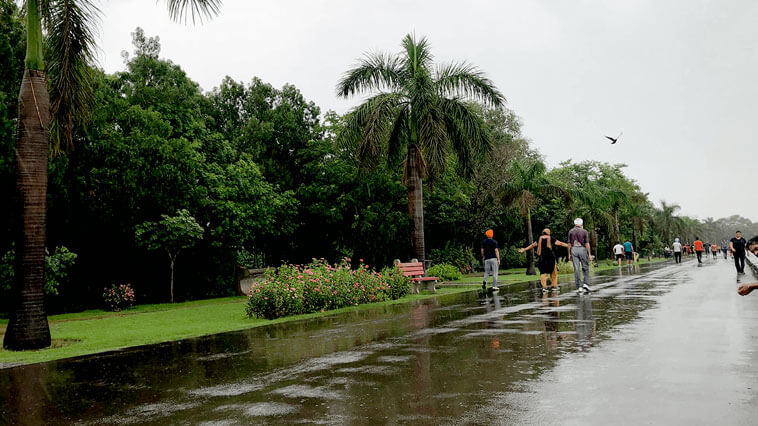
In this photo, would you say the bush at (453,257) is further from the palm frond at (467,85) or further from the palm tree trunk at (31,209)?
the palm tree trunk at (31,209)

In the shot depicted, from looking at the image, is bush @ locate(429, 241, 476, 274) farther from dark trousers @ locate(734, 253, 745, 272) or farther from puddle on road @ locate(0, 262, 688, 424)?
puddle on road @ locate(0, 262, 688, 424)

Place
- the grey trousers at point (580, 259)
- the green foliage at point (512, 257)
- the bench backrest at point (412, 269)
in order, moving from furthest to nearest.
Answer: the green foliage at point (512, 257) < the bench backrest at point (412, 269) < the grey trousers at point (580, 259)

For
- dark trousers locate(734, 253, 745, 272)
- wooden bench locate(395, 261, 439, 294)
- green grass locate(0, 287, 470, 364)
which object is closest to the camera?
green grass locate(0, 287, 470, 364)

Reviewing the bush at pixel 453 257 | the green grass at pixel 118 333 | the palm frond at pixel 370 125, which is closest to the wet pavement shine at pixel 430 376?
the green grass at pixel 118 333

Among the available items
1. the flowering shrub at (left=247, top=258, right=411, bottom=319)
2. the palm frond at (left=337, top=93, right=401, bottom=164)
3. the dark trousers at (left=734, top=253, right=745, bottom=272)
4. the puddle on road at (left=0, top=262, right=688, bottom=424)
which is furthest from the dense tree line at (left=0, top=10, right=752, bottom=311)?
the dark trousers at (left=734, top=253, right=745, bottom=272)

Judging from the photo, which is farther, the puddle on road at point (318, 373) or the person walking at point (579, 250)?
the person walking at point (579, 250)

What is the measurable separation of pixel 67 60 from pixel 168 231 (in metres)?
13.1

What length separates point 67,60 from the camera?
12234mm

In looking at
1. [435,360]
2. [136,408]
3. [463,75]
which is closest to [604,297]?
[435,360]

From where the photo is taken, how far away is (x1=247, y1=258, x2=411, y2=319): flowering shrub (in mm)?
13867

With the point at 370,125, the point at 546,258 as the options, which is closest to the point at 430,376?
the point at 546,258

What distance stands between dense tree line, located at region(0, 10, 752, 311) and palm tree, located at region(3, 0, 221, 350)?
33.6 inches

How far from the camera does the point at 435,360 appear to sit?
7141 mm

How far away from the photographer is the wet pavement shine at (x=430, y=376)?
485 centimetres
